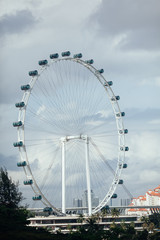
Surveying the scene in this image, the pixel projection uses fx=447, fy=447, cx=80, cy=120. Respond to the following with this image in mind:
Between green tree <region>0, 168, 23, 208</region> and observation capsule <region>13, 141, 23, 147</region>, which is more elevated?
observation capsule <region>13, 141, 23, 147</region>

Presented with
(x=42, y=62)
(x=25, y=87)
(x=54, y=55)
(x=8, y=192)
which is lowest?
(x=8, y=192)

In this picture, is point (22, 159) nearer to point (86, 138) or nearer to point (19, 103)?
point (19, 103)

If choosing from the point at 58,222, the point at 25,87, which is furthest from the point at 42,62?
the point at 58,222

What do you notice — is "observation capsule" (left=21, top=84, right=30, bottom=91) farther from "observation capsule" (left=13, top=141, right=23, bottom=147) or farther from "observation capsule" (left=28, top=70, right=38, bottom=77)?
"observation capsule" (left=13, top=141, right=23, bottom=147)

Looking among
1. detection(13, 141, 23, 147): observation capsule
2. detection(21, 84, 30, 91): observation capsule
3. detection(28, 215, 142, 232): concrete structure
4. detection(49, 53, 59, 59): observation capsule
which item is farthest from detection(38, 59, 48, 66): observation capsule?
detection(28, 215, 142, 232): concrete structure

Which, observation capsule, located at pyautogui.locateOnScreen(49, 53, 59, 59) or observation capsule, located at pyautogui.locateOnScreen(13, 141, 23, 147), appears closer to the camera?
observation capsule, located at pyautogui.locateOnScreen(13, 141, 23, 147)

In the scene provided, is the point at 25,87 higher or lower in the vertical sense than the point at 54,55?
lower

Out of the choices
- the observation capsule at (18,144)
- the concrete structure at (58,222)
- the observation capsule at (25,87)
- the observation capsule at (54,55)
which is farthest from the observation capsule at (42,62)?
the concrete structure at (58,222)

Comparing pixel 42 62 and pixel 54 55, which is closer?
pixel 42 62

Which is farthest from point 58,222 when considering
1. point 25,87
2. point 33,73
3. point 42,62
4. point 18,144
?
point 42,62

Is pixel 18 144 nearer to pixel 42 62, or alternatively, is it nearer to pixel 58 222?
pixel 42 62

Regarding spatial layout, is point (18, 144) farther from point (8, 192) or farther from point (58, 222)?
point (58, 222)

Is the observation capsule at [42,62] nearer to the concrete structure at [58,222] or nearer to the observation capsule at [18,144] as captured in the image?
the observation capsule at [18,144]

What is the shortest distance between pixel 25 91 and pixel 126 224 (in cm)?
5802
